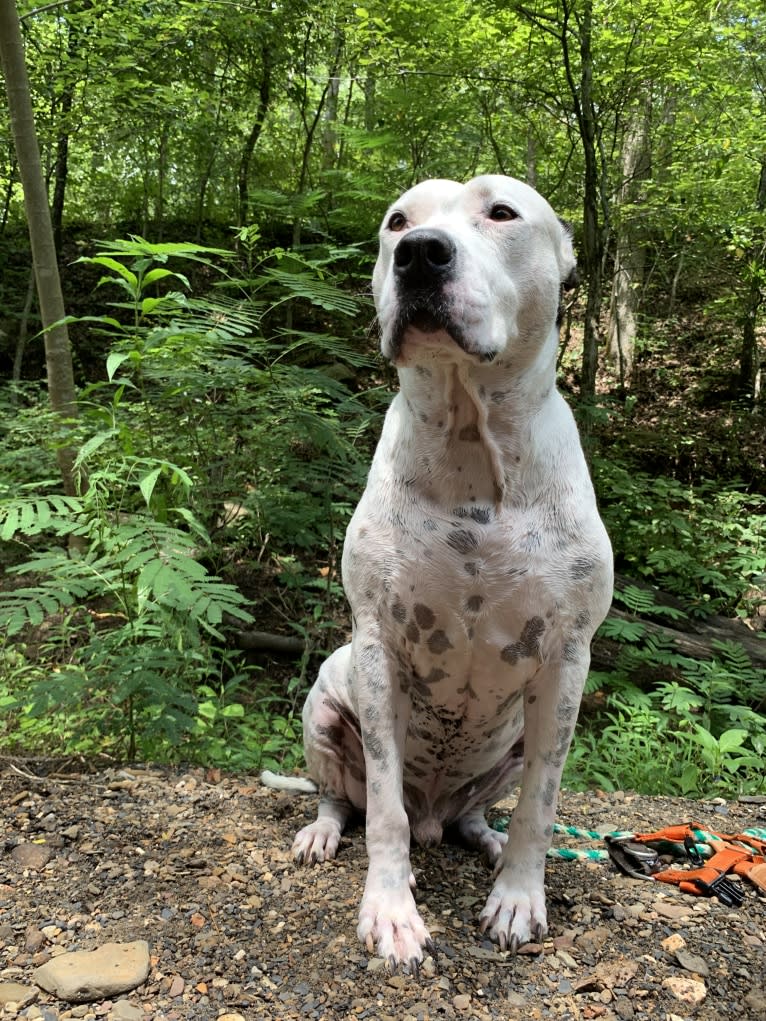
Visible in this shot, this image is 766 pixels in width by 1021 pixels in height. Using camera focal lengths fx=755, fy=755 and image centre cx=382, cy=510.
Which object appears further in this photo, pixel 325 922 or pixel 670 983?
pixel 325 922

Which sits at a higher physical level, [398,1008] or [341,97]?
[341,97]

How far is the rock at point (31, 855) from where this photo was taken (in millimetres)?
2379

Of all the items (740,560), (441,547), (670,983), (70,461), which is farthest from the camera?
(740,560)

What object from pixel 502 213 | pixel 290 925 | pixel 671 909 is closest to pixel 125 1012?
pixel 290 925

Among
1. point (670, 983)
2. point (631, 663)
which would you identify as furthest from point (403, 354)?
point (631, 663)

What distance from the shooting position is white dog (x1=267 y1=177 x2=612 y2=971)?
2104 millimetres

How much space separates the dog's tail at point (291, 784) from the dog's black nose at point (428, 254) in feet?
7.09

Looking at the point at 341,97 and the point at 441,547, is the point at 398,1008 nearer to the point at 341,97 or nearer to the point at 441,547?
the point at 441,547

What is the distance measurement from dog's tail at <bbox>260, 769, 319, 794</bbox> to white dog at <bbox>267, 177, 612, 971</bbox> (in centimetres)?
98

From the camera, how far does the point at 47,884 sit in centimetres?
229

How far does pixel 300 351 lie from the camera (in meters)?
10.2

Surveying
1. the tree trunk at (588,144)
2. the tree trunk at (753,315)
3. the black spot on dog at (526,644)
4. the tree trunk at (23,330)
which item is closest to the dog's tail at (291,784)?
the black spot on dog at (526,644)

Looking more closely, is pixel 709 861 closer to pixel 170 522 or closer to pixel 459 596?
pixel 459 596

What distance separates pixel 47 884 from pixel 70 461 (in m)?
3.16
